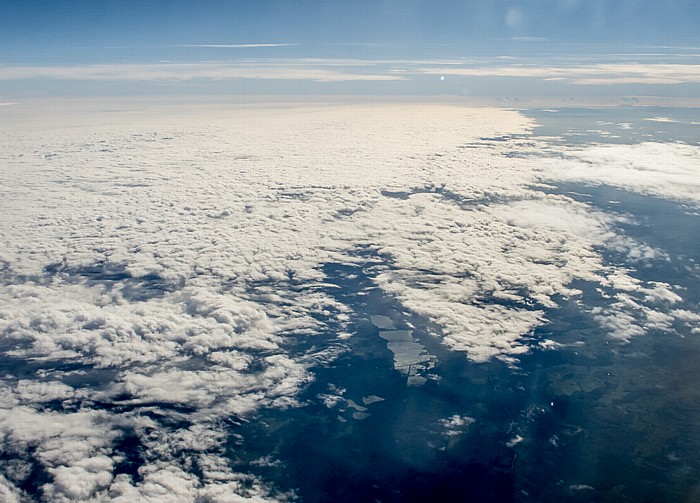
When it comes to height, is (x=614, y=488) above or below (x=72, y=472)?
below

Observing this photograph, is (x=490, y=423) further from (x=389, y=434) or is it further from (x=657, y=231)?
(x=657, y=231)

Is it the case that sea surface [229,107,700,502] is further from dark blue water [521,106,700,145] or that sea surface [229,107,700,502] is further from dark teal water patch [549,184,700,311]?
Result: dark blue water [521,106,700,145]

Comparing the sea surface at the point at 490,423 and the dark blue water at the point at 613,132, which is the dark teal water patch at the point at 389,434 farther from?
the dark blue water at the point at 613,132

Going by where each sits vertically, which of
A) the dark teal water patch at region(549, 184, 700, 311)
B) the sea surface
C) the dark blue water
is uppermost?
the dark blue water

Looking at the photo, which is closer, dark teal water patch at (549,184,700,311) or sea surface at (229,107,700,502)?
sea surface at (229,107,700,502)

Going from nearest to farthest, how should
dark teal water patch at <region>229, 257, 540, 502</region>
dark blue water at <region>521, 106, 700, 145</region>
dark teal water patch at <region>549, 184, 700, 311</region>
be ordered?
dark teal water patch at <region>229, 257, 540, 502</region>, dark teal water patch at <region>549, 184, 700, 311</region>, dark blue water at <region>521, 106, 700, 145</region>

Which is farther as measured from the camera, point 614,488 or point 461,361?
point 461,361

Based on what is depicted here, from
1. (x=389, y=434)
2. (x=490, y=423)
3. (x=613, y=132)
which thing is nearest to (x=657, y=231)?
(x=490, y=423)

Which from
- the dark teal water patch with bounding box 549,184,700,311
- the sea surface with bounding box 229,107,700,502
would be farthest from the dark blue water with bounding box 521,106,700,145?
the sea surface with bounding box 229,107,700,502

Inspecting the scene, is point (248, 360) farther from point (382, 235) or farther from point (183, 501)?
point (382, 235)

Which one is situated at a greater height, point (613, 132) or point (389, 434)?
point (613, 132)

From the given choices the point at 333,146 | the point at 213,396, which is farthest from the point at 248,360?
the point at 333,146
